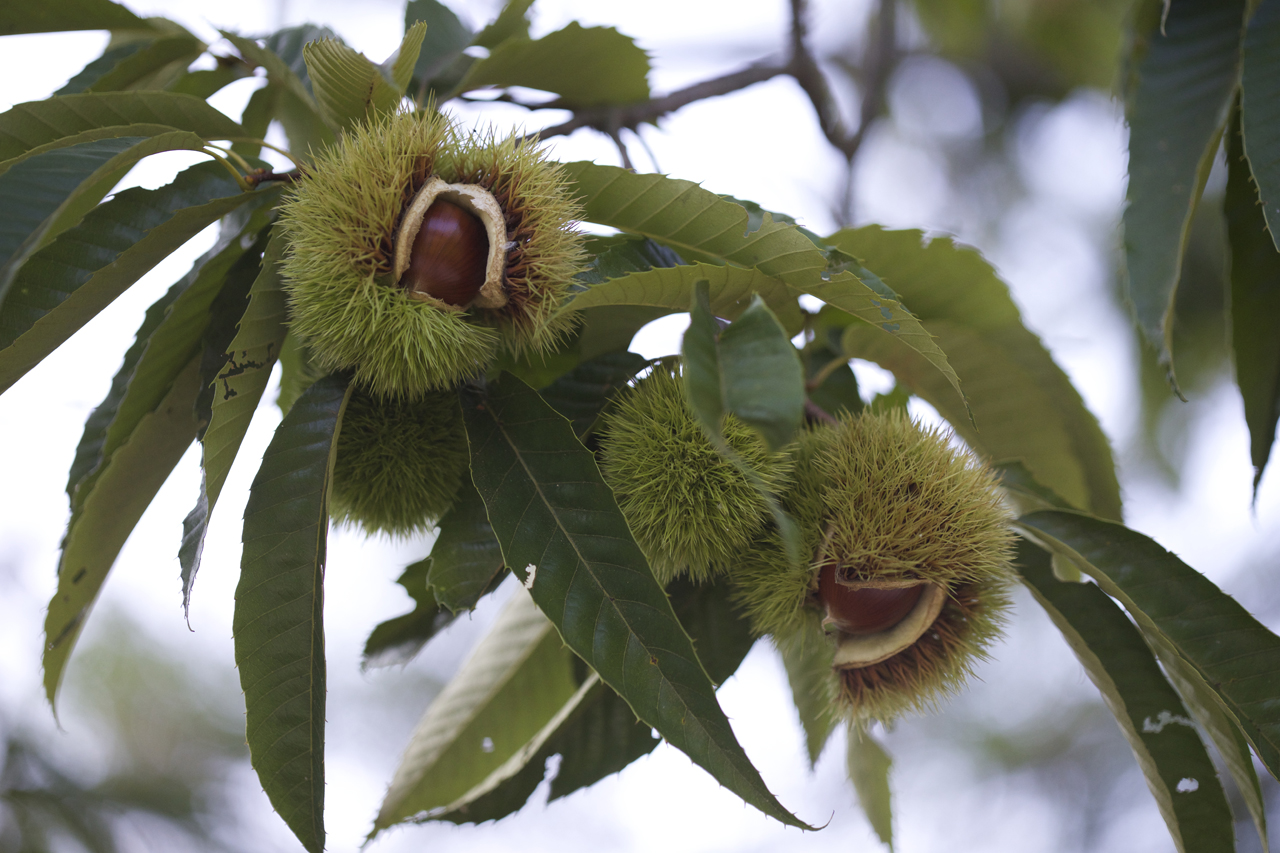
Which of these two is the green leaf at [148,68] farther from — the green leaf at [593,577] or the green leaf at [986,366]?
the green leaf at [986,366]

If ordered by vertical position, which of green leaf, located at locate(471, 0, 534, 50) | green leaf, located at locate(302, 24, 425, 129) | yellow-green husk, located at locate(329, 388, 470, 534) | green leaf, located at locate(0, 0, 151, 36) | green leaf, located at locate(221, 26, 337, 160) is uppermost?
green leaf, located at locate(471, 0, 534, 50)

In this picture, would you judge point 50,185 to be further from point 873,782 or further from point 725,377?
point 873,782

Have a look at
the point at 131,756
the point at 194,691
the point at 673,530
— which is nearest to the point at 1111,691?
the point at 673,530

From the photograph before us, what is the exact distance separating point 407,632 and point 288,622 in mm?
299

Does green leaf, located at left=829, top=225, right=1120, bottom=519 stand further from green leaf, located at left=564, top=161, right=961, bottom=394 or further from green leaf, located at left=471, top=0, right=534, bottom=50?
green leaf, located at left=471, top=0, right=534, bottom=50

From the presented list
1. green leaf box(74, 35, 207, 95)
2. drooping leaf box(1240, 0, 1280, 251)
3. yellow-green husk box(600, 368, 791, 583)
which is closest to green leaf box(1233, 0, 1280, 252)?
drooping leaf box(1240, 0, 1280, 251)

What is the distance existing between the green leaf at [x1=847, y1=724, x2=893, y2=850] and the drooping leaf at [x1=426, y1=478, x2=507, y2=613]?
2.23ft

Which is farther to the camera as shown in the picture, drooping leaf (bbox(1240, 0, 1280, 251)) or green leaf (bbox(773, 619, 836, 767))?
green leaf (bbox(773, 619, 836, 767))

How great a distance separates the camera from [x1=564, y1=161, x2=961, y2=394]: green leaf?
635 mm

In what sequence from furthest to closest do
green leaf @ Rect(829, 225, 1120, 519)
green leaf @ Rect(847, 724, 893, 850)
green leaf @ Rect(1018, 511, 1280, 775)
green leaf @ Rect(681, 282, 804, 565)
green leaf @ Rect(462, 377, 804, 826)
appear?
green leaf @ Rect(847, 724, 893, 850) → green leaf @ Rect(829, 225, 1120, 519) → green leaf @ Rect(1018, 511, 1280, 775) → green leaf @ Rect(462, 377, 804, 826) → green leaf @ Rect(681, 282, 804, 565)

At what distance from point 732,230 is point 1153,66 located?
76cm

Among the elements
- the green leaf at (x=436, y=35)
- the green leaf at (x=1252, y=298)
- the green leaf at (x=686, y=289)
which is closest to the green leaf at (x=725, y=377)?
the green leaf at (x=686, y=289)

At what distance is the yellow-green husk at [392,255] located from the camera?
67cm

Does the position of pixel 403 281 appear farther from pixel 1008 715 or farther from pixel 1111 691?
pixel 1008 715
